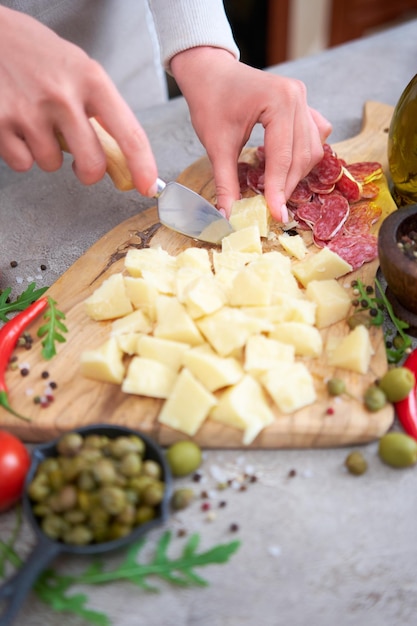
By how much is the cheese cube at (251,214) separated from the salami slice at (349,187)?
0.29 m

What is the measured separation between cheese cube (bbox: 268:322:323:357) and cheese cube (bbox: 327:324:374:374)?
1.9 inches

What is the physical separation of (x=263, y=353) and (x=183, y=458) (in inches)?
13.0

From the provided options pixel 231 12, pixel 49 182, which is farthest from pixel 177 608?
pixel 231 12

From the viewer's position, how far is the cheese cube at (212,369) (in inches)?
57.9

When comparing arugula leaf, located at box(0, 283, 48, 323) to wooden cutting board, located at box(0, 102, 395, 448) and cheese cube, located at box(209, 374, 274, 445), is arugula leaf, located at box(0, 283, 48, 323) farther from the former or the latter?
cheese cube, located at box(209, 374, 274, 445)

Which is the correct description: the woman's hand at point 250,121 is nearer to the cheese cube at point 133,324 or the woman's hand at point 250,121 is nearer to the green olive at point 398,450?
the cheese cube at point 133,324

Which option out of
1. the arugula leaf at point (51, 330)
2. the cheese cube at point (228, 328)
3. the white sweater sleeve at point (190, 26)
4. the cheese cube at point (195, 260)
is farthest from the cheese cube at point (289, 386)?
the white sweater sleeve at point (190, 26)

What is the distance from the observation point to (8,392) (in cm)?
157

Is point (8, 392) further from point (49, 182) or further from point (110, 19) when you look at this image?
point (110, 19)

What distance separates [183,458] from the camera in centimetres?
139

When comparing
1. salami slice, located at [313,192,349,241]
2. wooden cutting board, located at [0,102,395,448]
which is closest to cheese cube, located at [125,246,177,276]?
wooden cutting board, located at [0,102,395,448]

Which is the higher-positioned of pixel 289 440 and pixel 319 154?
pixel 319 154

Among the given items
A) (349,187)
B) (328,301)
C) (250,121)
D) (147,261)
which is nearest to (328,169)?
(349,187)

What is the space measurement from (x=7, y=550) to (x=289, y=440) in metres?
0.66
